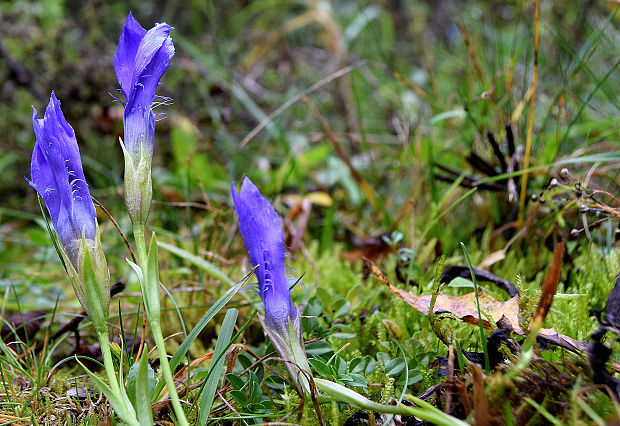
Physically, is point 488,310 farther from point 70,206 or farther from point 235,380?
point 70,206

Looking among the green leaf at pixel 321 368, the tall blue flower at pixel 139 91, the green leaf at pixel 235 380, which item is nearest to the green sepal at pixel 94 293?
the tall blue flower at pixel 139 91

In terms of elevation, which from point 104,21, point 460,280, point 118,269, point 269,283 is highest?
point 104,21

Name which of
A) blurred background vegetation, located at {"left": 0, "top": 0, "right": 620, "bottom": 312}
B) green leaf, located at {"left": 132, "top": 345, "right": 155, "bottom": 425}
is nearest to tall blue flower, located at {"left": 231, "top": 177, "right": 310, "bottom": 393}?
green leaf, located at {"left": 132, "top": 345, "right": 155, "bottom": 425}

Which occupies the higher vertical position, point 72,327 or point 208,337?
point 72,327

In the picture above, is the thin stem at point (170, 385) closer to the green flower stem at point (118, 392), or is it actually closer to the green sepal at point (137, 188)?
the green flower stem at point (118, 392)

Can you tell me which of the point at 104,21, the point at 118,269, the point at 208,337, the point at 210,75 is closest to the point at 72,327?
the point at 208,337

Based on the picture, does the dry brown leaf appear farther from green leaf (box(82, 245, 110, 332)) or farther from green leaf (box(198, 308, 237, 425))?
green leaf (box(82, 245, 110, 332))

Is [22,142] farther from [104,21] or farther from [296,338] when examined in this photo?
[296,338]
